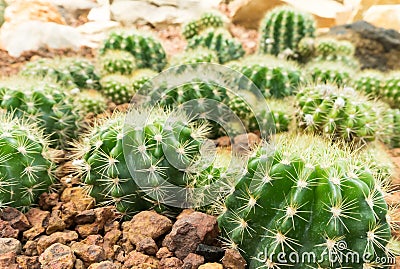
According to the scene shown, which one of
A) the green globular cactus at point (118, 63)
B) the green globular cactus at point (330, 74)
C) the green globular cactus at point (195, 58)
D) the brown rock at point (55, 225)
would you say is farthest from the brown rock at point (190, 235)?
the green globular cactus at point (118, 63)

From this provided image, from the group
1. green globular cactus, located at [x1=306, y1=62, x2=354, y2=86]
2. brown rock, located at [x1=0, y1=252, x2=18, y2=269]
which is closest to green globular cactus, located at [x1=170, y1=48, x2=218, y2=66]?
green globular cactus, located at [x1=306, y1=62, x2=354, y2=86]

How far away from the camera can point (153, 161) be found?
2.46 meters

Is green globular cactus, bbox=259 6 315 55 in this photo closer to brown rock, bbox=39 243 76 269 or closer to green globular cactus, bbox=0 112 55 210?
green globular cactus, bbox=0 112 55 210

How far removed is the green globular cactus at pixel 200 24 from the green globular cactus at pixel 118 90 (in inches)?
89.8

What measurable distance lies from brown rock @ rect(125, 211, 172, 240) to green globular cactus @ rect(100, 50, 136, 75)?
110 inches

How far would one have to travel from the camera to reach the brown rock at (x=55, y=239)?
2330 mm

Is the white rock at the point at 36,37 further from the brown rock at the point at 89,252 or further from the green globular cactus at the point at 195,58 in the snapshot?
the brown rock at the point at 89,252

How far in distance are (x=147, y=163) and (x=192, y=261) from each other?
1.86 feet

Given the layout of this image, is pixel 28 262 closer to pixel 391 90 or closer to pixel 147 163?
pixel 147 163

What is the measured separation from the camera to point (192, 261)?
2148 millimetres

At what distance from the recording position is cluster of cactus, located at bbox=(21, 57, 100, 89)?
15.3 feet

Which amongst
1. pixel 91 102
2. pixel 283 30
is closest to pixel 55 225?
pixel 91 102

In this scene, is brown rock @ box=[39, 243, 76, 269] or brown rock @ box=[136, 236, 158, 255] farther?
brown rock @ box=[136, 236, 158, 255]

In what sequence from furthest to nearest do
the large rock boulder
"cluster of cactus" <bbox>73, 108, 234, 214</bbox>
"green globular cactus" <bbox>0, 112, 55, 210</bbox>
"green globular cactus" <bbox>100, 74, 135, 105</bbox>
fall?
the large rock boulder → "green globular cactus" <bbox>100, 74, 135, 105</bbox> → "green globular cactus" <bbox>0, 112, 55, 210</bbox> → "cluster of cactus" <bbox>73, 108, 234, 214</bbox>
